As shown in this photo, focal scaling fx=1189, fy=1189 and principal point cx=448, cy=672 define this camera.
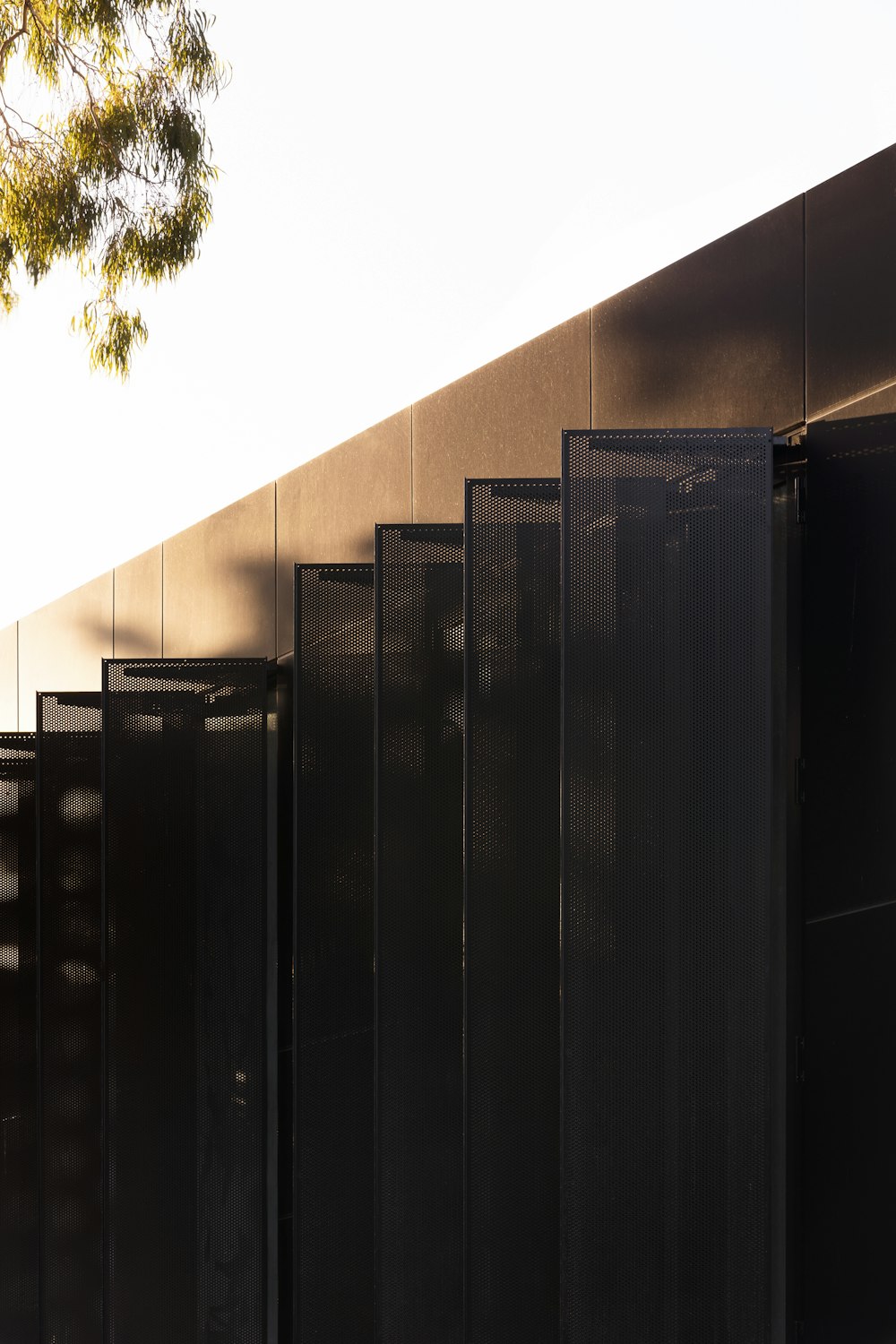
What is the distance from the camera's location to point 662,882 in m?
3.26

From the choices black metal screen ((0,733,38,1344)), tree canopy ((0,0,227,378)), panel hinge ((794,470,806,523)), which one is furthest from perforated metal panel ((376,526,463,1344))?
tree canopy ((0,0,227,378))

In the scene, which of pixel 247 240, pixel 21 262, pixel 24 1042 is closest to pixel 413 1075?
pixel 24 1042

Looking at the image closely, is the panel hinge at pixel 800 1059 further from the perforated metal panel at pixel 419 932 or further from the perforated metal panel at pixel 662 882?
the perforated metal panel at pixel 419 932

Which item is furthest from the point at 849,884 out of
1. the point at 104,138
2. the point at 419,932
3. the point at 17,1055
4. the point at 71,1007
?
the point at 104,138

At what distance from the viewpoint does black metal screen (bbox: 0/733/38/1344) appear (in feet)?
23.2

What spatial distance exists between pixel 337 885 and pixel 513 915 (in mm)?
1801

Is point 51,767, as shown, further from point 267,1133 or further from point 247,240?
point 247,240

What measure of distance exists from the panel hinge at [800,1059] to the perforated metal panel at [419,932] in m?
1.33

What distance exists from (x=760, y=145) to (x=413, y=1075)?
3.96 metres

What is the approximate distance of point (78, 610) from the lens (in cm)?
1080

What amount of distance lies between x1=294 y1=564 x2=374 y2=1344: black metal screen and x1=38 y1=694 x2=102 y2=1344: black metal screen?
69.4 inches

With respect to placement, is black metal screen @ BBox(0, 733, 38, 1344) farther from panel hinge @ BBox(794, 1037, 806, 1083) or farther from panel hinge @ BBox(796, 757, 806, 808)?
panel hinge @ BBox(796, 757, 806, 808)

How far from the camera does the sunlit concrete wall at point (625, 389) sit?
342 centimetres

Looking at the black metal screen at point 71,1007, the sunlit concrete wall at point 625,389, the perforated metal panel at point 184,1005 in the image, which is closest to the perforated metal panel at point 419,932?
the sunlit concrete wall at point 625,389
